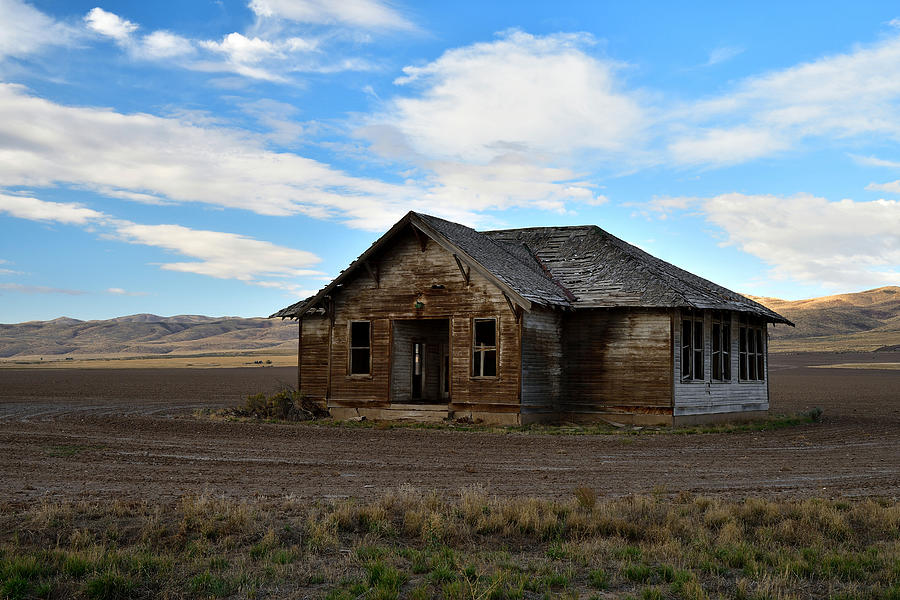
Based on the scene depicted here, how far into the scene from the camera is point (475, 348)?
926 inches

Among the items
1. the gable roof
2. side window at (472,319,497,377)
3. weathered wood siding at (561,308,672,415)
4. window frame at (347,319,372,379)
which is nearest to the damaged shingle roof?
the gable roof

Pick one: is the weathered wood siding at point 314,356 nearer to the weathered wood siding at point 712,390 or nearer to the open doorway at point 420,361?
the open doorway at point 420,361

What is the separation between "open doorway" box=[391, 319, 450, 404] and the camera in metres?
25.3

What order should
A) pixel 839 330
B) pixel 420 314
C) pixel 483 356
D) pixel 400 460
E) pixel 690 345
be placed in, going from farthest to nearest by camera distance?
1. pixel 839 330
2. pixel 420 314
3. pixel 690 345
4. pixel 483 356
5. pixel 400 460

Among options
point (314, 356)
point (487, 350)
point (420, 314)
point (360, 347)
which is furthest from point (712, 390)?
point (314, 356)

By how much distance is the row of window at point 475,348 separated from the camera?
23.5 meters

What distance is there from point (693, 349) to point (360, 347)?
10199mm

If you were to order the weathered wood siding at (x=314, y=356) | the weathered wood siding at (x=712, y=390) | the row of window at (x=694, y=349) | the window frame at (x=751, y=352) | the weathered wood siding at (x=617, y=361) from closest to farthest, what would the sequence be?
the weathered wood siding at (x=617, y=361)
the weathered wood siding at (x=712, y=390)
the row of window at (x=694, y=349)
the weathered wood siding at (x=314, y=356)
the window frame at (x=751, y=352)

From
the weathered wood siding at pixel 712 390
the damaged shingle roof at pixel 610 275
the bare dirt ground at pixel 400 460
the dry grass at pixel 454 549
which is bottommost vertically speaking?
the bare dirt ground at pixel 400 460

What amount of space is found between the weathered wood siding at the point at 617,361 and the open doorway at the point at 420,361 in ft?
13.3

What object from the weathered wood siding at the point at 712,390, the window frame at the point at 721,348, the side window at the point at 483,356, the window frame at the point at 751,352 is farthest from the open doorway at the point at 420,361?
the window frame at the point at 751,352

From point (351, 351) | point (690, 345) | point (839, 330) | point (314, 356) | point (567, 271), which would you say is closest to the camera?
point (690, 345)

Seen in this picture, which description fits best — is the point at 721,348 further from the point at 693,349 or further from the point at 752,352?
the point at 752,352

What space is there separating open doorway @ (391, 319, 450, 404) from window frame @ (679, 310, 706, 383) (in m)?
7.18
